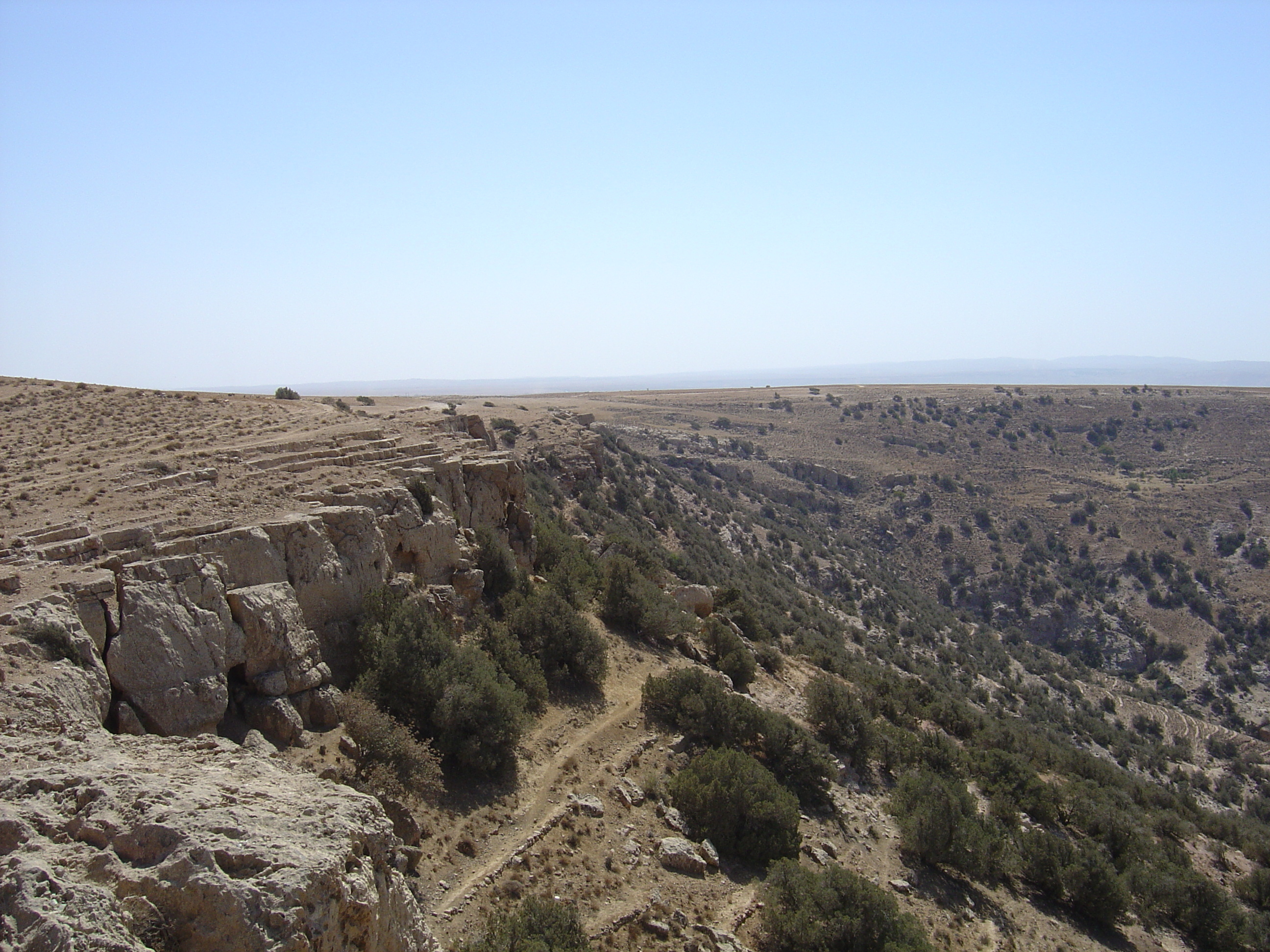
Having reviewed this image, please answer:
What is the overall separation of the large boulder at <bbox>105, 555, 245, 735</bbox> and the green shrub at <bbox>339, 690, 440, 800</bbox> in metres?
1.97

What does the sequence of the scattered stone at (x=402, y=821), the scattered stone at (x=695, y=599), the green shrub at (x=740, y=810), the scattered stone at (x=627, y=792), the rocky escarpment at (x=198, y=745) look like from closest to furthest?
1. the rocky escarpment at (x=198, y=745)
2. the scattered stone at (x=402, y=821)
3. the green shrub at (x=740, y=810)
4. the scattered stone at (x=627, y=792)
5. the scattered stone at (x=695, y=599)

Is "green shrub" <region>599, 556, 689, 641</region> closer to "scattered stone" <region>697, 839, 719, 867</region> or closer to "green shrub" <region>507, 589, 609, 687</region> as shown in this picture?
"green shrub" <region>507, 589, 609, 687</region>

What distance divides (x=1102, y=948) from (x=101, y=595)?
1925cm

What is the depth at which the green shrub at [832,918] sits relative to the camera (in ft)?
37.5

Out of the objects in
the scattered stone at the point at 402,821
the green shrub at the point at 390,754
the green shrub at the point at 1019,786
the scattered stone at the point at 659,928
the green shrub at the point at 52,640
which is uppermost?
the green shrub at the point at 52,640

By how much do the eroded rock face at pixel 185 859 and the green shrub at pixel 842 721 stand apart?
14340mm

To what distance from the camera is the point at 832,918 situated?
38.2 ft

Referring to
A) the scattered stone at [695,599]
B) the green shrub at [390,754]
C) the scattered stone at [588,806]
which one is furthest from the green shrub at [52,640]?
the scattered stone at [695,599]

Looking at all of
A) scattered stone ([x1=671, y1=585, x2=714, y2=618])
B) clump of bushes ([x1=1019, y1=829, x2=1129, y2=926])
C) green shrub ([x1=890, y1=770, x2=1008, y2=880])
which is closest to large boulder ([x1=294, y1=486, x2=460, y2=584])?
scattered stone ([x1=671, y1=585, x2=714, y2=618])

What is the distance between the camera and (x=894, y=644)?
130ft

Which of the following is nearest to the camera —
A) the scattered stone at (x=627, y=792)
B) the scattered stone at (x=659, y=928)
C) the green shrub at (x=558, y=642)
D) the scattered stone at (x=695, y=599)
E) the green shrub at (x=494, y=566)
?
the scattered stone at (x=659, y=928)

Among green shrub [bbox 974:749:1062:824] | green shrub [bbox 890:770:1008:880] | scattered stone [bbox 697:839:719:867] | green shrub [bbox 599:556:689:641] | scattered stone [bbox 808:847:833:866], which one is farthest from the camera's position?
green shrub [bbox 599:556:689:641]

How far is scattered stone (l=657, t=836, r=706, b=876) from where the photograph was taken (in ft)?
42.4

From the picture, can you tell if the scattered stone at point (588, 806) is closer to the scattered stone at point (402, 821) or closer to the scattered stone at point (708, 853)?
the scattered stone at point (708, 853)
